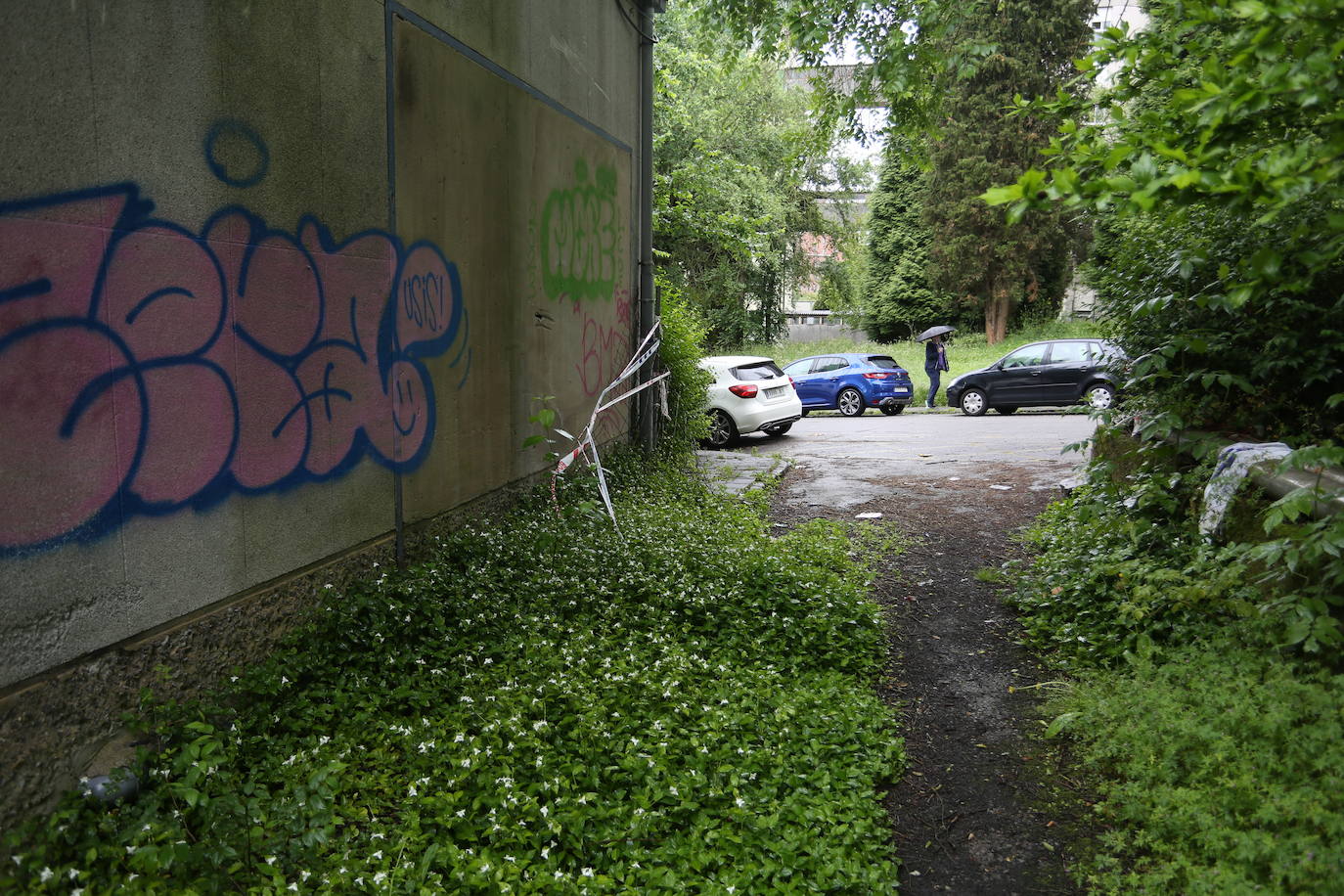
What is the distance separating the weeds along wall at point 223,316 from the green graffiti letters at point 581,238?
905 millimetres

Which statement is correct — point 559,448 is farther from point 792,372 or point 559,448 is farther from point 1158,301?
point 792,372

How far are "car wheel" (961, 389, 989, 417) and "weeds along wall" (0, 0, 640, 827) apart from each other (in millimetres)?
14818

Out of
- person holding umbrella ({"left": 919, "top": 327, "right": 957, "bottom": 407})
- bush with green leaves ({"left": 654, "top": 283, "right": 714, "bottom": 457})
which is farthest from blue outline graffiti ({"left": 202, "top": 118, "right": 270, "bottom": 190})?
person holding umbrella ({"left": 919, "top": 327, "right": 957, "bottom": 407})

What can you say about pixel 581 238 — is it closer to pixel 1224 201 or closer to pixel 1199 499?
pixel 1199 499

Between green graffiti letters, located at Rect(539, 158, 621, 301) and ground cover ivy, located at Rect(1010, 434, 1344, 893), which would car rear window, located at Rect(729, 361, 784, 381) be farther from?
ground cover ivy, located at Rect(1010, 434, 1344, 893)

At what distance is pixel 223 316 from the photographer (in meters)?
3.51

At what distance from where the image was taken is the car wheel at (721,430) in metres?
14.1

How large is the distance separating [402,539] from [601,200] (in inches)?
182

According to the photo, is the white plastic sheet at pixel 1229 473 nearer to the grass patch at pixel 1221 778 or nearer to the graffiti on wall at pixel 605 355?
the grass patch at pixel 1221 778

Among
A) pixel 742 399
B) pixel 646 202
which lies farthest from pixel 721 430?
pixel 646 202

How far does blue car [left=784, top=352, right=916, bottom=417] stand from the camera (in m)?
19.9

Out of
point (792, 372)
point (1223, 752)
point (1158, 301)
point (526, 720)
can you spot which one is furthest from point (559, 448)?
point (792, 372)

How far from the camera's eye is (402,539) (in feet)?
16.0

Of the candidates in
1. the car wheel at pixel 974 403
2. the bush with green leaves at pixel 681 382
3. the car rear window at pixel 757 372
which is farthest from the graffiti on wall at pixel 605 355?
the car wheel at pixel 974 403
